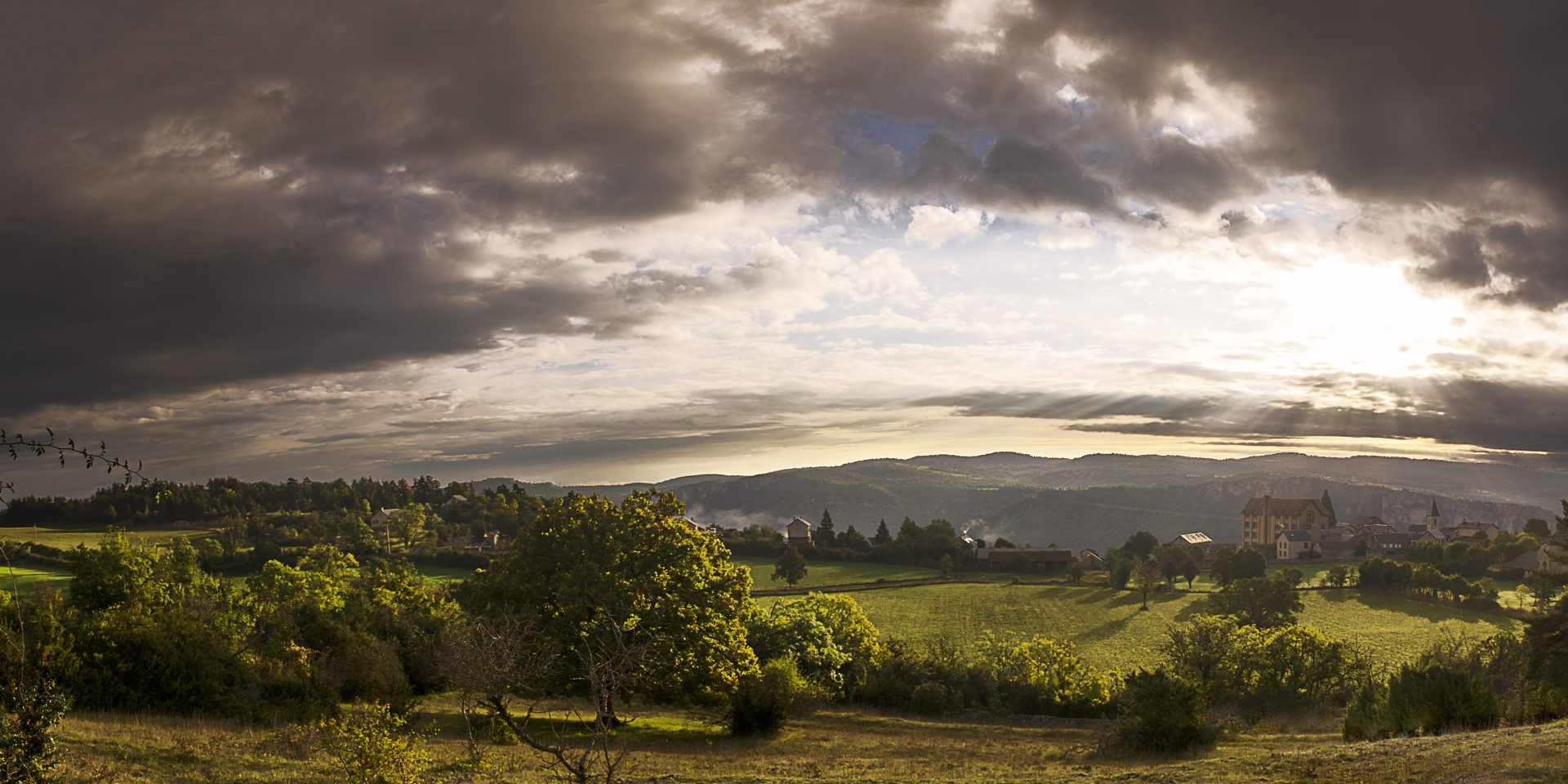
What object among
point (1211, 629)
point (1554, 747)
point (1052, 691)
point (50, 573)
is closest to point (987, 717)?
point (1052, 691)

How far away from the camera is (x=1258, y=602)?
7975cm

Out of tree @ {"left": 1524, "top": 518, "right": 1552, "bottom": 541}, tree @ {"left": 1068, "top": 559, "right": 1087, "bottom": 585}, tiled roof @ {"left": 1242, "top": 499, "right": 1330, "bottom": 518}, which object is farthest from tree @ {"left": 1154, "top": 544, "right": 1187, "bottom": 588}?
tiled roof @ {"left": 1242, "top": 499, "right": 1330, "bottom": 518}

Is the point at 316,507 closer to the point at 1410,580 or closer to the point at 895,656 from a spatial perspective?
the point at 895,656

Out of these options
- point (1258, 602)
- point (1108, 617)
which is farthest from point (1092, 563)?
point (1258, 602)

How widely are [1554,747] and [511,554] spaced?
3620 cm

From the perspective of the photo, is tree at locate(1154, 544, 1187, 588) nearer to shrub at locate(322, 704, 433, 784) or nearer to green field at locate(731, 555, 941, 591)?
green field at locate(731, 555, 941, 591)

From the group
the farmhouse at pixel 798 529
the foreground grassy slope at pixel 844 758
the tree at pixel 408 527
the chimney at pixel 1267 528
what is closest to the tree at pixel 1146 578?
→ the farmhouse at pixel 798 529

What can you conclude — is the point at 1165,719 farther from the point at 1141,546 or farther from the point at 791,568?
the point at 1141,546

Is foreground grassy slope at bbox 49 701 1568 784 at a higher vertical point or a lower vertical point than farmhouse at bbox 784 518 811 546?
higher

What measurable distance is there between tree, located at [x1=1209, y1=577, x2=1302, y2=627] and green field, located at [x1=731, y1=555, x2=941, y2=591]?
3440cm

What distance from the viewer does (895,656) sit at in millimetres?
57812

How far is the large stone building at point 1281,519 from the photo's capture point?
181 metres

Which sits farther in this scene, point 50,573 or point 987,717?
point 50,573

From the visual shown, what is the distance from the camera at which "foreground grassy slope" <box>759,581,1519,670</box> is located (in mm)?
72375
